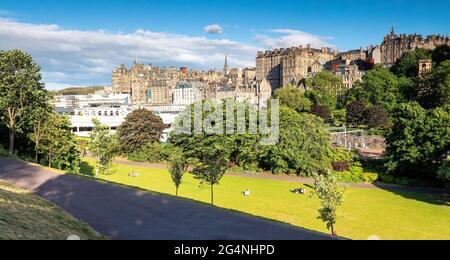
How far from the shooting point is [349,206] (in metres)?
33.2

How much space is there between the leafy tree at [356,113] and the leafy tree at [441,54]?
29127 millimetres

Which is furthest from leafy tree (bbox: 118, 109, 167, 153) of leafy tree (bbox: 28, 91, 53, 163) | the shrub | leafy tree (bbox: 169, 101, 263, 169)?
the shrub

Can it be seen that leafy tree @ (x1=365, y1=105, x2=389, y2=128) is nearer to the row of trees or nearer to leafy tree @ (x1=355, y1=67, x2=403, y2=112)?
leafy tree @ (x1=355, y1=67, x2=403, y2=112)

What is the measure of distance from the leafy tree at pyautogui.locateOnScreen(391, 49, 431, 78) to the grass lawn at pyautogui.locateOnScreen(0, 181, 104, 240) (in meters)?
104

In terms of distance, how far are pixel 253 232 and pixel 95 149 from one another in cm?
2778

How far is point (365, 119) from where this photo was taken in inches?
3246

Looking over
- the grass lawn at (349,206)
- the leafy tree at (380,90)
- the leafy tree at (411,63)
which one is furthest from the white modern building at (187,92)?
the grass lawn at (349,206)

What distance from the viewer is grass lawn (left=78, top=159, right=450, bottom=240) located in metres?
26.9

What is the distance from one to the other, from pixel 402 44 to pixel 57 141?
397 feet

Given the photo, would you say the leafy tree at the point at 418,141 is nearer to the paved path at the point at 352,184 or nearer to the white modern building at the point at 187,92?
the paved path at the point at 352,184

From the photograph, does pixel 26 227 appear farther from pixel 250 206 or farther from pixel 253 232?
pixel 250 206

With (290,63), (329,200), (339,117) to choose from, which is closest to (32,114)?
(329,200)

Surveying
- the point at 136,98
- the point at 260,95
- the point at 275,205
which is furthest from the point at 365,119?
the point at 136,98

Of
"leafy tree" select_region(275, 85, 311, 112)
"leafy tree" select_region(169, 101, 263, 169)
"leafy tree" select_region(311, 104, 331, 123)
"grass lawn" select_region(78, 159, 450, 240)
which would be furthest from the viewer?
"leafy tree" select_region(275, 85, 311, 112)
